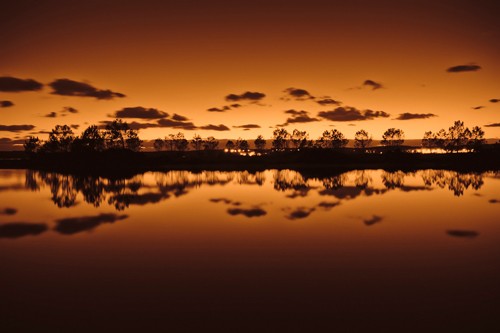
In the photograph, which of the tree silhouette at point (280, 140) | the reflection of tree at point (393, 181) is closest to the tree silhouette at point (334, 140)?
the tree silhouette at point (280, 140)

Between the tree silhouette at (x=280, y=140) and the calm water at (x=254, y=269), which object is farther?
the tree silhouette at (x=280, y=140)

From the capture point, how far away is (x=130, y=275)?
13.6m

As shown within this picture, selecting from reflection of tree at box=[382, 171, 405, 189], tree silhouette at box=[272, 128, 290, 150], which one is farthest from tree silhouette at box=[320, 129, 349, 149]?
reflection of tree at box=[382, 171, 405, 189]

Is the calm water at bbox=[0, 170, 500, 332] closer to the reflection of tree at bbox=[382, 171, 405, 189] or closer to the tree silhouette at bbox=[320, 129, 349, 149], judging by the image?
the reflection of tree at bbox=[382, 171, 405, 189]

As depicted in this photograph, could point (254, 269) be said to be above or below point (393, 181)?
below

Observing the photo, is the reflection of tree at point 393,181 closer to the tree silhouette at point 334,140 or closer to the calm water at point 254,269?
the calm water at point 254,269

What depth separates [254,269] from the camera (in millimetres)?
14008

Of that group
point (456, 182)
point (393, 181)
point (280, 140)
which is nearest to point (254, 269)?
point (393, 181)

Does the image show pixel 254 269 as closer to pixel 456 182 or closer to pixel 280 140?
pixel 456 182

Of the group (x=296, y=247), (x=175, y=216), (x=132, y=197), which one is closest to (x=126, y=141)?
(x=132, y=197)

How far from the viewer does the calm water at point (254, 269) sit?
32.9 feet

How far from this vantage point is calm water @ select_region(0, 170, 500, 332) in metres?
10.0

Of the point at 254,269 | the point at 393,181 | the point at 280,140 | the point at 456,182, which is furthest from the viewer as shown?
the point at 280,140

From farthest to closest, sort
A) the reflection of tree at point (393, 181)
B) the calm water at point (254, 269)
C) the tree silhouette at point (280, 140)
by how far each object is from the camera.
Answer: the tree silhouette at point (280, 140) < the reflection of tree at point (393, 181) < the calm water at point (254, 269)
